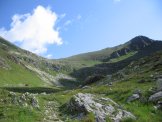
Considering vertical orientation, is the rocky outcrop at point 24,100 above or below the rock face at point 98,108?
above

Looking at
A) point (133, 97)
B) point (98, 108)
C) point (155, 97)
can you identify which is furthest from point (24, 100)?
point (155, 97)

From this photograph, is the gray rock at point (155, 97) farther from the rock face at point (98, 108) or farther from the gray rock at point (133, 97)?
the rock face at point (98, 108)

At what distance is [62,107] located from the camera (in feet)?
105

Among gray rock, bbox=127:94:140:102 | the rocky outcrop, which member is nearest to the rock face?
gray rock, bbox=127:94:140:102

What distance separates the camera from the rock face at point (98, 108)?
28.6 m

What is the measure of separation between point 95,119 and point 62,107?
5504 mm

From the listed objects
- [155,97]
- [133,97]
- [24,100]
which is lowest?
[155,97]

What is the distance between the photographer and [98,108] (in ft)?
98.1

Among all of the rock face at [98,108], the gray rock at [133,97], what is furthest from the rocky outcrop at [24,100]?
the gray rock at [133,97]

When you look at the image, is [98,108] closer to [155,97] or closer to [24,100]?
[155,97]

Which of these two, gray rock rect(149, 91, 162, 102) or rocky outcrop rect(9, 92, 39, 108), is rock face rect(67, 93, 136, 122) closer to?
rocky outcrop rect(9, 92, 39, 108)

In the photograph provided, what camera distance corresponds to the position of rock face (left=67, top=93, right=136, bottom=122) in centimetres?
2861

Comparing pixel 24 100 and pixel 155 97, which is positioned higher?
pixel 24 100

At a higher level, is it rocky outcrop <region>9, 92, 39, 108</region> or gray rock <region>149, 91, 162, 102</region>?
rocky outcrop <region>9, 92, 39, 108</region>
